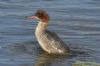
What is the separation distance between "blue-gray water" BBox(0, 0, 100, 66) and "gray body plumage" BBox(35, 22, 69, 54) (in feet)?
0.78

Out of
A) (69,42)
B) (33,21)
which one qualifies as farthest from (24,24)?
(69,42)

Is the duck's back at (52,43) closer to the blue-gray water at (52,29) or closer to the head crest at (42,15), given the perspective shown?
the blue-gray water at (52,29)

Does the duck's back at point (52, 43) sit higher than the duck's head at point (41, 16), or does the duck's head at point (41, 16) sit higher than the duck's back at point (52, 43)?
the duck's head at point (41, 16)

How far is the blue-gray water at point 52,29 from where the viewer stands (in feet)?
44.1

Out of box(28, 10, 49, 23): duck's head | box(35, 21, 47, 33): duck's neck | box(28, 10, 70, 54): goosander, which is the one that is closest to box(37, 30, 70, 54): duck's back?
box(28, 10, 70, 54): goosander

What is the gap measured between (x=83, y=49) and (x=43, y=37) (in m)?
1.14

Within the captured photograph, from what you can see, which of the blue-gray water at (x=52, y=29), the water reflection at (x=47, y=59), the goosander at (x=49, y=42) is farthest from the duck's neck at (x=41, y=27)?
the water reflection at (x=47, y=59)

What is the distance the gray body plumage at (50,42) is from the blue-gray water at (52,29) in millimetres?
239

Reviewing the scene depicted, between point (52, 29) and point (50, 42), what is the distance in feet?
6.98

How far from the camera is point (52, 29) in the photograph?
1631 cm

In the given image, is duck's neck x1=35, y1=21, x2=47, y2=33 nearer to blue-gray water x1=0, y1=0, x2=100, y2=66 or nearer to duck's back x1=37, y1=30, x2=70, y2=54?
duck's back x1=37, y1=30, x2=70, y2=54

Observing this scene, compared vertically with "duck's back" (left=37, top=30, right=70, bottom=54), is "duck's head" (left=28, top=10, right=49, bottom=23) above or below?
above

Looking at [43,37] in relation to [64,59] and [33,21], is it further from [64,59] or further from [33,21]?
[33,21]

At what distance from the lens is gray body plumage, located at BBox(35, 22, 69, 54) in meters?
14.1
